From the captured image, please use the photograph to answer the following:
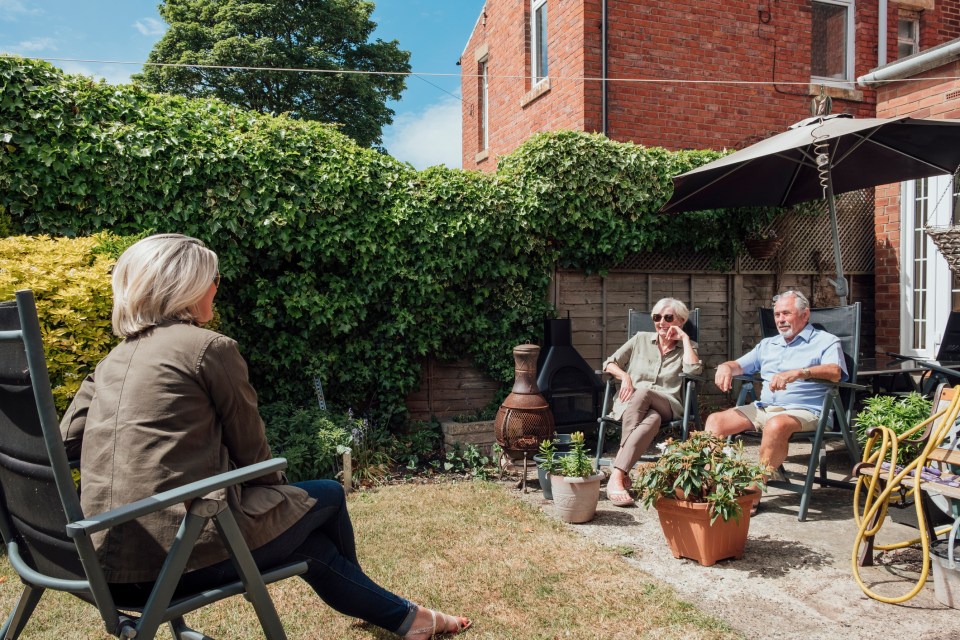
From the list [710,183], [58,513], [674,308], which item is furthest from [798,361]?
[58,513]

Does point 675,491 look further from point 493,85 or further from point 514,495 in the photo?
point 493,85

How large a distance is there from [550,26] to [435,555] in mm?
7555

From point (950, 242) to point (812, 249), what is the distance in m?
2.25

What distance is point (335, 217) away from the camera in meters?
5.02

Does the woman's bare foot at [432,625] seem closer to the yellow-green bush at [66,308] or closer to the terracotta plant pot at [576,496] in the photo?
the terracotta plant pot at [576,496]

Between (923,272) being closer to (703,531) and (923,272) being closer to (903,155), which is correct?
(903,155)

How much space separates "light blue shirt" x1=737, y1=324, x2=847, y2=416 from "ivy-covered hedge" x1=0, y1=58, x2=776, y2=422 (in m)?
1.98

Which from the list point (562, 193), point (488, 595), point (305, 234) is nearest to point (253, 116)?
point (305, 234)

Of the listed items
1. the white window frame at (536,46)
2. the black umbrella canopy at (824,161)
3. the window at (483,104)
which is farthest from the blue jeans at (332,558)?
the window at (483,104)

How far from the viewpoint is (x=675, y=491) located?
320 cm

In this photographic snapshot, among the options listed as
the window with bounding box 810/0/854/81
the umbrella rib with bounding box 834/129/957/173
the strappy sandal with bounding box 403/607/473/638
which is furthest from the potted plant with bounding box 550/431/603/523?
the window with bounding box 810/0/854/81

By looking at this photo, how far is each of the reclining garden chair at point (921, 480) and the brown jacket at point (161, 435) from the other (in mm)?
2469

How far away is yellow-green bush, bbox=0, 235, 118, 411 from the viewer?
334 cm

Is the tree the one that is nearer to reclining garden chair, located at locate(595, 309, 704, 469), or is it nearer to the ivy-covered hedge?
the ivy-covered hedge
